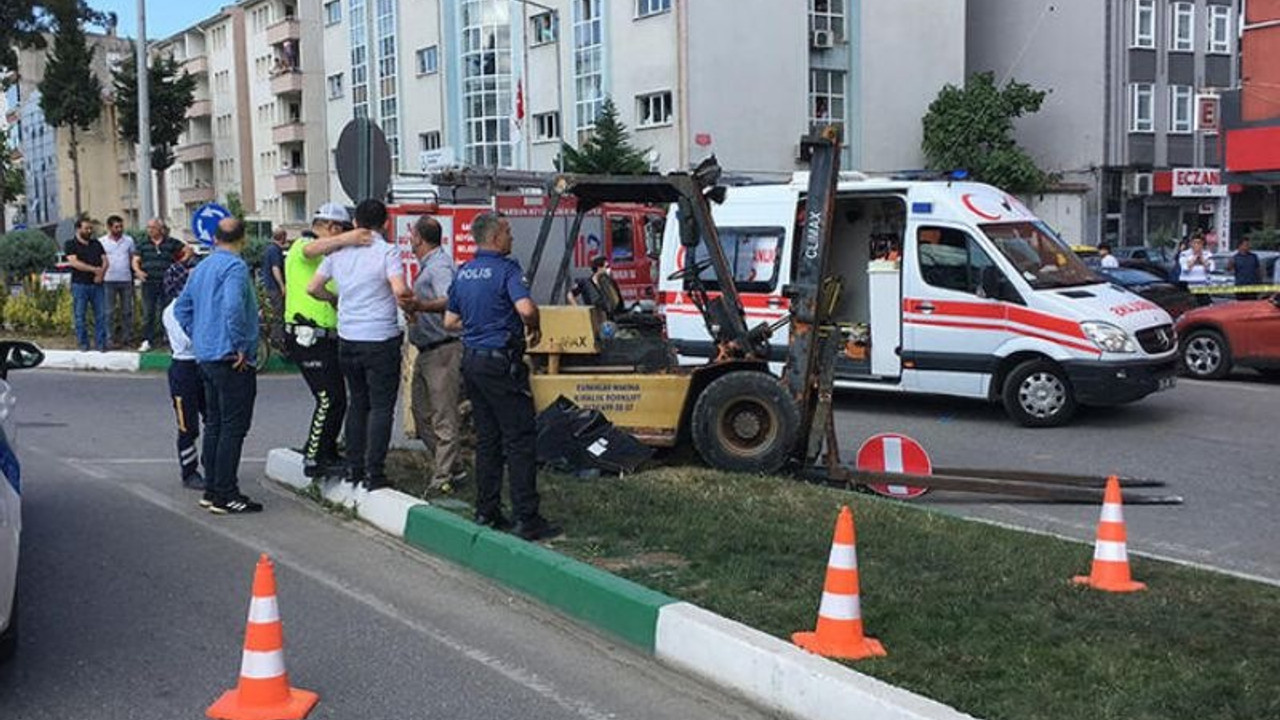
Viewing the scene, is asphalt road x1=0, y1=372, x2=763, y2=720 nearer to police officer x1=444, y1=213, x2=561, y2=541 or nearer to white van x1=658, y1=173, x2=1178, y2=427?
police officer x1=444, y1=213, x2=561, y2=541

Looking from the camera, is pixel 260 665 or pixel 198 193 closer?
pixel 260 665

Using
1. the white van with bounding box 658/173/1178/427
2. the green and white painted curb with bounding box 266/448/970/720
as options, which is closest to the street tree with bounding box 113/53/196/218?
the white van with bounding box 658/173/1178/427

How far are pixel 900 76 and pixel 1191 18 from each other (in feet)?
40.8

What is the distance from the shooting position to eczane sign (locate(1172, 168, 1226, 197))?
140 ft

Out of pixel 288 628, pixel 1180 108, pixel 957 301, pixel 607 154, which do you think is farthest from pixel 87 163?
pixel 288 628

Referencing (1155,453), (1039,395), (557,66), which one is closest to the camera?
(1155,453)

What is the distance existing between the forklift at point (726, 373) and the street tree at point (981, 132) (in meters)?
31.8

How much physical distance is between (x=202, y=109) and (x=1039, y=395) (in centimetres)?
7236

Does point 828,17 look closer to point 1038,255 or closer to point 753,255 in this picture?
point 753,255

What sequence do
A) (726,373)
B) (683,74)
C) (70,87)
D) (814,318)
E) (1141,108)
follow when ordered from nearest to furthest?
(814,318) → (726,373) → (683,74) → (1141,108) → (70,87)

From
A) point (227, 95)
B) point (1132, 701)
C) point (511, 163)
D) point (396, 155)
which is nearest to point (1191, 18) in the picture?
point (511, 163)

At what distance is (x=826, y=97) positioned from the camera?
38.7 metres

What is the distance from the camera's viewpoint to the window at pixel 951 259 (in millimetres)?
11992

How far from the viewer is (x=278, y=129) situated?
6400 cm
